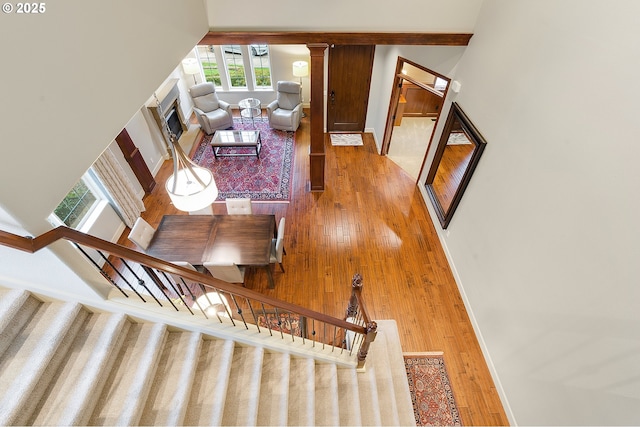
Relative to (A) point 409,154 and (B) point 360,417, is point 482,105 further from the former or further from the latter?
(B) point 360,417

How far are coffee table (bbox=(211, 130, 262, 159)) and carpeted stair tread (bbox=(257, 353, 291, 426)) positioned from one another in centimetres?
466

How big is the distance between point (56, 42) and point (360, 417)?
339 cm

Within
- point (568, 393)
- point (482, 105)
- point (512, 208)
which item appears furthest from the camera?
point (482, 105)

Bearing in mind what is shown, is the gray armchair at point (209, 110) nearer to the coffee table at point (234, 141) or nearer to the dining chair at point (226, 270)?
the coffee table at point (234, 141)

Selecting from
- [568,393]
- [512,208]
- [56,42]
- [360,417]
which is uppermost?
[56,42]

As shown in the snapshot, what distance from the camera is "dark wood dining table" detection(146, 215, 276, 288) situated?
3.61 m

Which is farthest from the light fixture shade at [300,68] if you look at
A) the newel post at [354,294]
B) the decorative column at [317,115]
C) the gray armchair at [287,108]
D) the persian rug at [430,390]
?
the persian rug at [430,390]

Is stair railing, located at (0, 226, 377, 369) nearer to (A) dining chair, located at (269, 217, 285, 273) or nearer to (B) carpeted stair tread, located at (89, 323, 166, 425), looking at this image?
(B) carpeted stair tread, located at (89, 323, 166, 425)

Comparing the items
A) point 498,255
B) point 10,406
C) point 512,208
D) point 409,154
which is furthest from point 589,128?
point 409,154

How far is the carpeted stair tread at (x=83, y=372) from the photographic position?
1.71 metres

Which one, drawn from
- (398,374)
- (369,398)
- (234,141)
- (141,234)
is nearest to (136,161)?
(234,141)

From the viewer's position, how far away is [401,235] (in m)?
4.72

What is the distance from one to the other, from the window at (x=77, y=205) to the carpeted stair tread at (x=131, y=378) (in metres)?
2.60

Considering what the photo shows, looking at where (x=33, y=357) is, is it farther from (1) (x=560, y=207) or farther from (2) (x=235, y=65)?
(2) (x=235, y=65)
